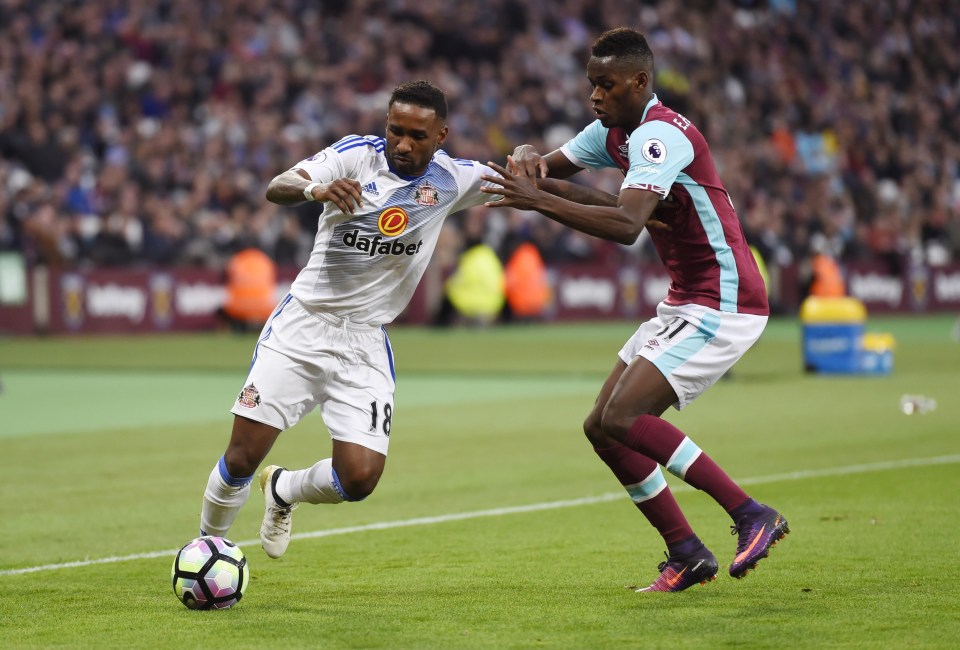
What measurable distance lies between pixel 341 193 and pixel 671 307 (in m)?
1.62

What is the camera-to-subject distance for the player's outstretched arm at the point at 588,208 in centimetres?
635

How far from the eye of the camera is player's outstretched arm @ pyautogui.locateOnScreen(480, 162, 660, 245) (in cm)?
635

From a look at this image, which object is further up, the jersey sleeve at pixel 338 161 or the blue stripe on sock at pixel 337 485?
the jersey sleeve at pixel 338 161

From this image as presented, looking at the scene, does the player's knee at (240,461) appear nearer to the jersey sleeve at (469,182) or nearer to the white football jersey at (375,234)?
the white football jersey at (375,234)

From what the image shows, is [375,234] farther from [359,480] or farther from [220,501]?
[220,501]

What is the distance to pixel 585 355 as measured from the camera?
22.1 metres

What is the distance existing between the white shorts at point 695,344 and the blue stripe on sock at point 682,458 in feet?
0.71

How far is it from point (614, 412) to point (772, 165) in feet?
94.6

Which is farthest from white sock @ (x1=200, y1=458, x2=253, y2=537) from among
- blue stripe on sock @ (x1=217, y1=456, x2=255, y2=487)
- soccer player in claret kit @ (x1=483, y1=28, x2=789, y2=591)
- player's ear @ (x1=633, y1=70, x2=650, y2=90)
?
player's ear @ (x1=633, y1=70, x2=650, y2=90)

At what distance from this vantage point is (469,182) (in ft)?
24.0

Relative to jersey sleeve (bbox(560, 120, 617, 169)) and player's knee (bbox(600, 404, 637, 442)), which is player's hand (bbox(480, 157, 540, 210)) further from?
player's knee (bbox(600, 404, 637, 442))

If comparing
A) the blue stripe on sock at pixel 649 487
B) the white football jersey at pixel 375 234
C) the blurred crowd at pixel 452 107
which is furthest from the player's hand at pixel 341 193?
the blurred crowd at pixel 452 107

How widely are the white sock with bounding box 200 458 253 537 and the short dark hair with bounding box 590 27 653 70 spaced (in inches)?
98.2

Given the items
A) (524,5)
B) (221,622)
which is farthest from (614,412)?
(524,5)
